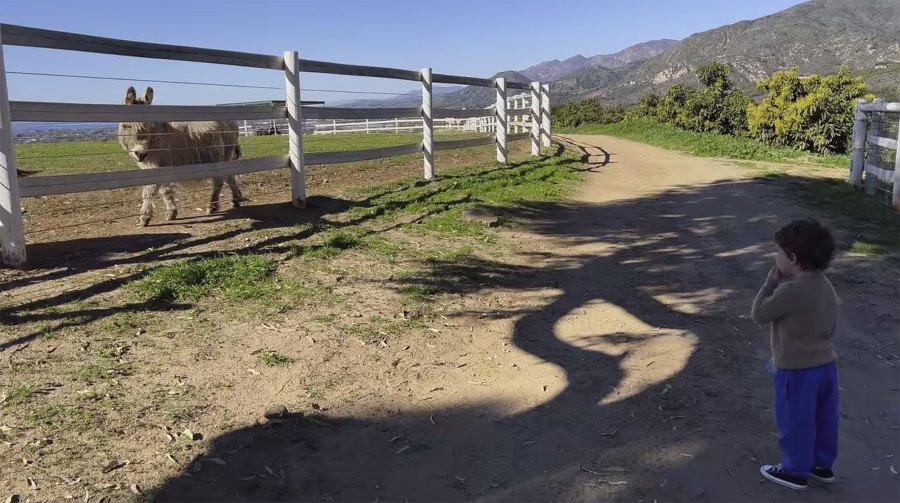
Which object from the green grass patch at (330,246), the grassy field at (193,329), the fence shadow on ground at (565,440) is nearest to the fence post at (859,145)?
the grassy field at (193,329)

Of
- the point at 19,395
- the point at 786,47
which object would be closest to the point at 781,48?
the point at 786,47

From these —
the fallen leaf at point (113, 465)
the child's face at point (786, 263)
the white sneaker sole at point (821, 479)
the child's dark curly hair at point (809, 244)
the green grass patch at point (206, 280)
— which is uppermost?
the child's dark curly hair at point (809, 244)

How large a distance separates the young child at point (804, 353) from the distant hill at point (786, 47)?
9203cm

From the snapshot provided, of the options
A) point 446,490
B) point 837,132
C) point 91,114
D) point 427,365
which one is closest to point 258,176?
point 91,114

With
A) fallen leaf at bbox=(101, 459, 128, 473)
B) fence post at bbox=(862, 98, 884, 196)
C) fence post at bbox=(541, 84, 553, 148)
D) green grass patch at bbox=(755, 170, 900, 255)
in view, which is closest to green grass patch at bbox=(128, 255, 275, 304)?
fallen leaf at bbox=(101, 459, 128, 473)

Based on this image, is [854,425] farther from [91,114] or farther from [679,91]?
[679,91]

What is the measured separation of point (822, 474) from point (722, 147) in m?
17.4

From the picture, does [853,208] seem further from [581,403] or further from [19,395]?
[19,395]

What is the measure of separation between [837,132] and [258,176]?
573 inches

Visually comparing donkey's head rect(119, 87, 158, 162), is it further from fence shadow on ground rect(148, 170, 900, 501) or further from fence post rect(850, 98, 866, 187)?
fence post rect(850, 98, 866, 187)

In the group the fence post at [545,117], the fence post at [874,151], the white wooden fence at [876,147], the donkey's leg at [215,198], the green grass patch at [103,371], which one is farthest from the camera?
the fence post at [545,117]

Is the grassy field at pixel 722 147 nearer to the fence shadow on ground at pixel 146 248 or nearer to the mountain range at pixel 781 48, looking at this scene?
the fence shadow on ground at pixel 146 248

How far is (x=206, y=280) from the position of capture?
4996mm

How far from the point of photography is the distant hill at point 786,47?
115 m
